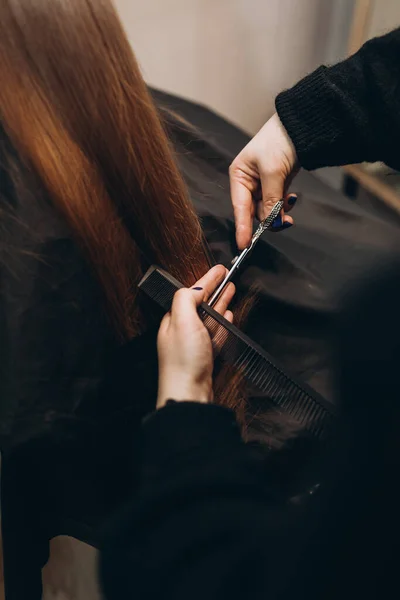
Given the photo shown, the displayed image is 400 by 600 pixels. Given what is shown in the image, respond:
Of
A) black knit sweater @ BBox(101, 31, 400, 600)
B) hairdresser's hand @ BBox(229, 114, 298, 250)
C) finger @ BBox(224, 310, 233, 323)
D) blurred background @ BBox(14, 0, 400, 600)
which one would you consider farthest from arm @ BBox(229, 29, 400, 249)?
blurred background @ BBox(14, 0, 400, 600)

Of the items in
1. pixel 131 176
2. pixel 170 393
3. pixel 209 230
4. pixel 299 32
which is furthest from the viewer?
pixel 299 32

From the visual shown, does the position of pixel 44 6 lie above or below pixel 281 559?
above

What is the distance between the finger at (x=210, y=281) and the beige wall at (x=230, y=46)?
97 cm

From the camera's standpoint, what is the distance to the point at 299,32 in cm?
161

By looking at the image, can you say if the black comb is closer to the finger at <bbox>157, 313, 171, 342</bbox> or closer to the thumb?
the finger at <bbox>157, 313, 171, 342</bbox>

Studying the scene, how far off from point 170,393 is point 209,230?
0.35 m

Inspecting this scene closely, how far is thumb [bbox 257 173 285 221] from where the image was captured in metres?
0.74

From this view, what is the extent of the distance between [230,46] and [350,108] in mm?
1010

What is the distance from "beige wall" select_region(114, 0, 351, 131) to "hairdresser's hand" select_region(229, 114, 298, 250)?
2.62ft

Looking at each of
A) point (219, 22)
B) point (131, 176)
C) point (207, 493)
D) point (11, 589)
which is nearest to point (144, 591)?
point (207, 493)

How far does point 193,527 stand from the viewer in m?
0.44

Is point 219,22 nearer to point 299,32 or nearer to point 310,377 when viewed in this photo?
point 299,32

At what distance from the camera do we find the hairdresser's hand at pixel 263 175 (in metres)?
0.74

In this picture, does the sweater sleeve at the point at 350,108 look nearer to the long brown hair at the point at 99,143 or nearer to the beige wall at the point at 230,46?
the long brown hair at the point at 99,143
